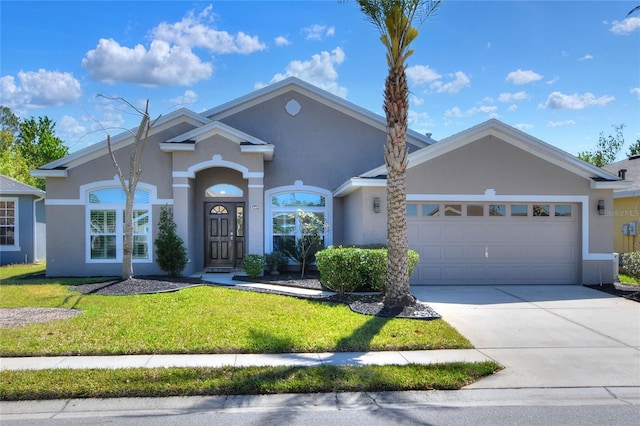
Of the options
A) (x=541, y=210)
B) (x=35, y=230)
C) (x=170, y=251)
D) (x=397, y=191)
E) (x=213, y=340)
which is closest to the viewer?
(x=213, y=340)

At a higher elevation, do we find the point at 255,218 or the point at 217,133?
the point at 217,133

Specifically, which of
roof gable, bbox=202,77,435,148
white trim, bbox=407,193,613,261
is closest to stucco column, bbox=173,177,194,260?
roof gable, bbox=202,77,435,148

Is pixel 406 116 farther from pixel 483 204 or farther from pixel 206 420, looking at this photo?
pixel 206 420

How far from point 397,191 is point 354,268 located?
2.30 meters

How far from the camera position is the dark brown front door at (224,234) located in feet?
53.6

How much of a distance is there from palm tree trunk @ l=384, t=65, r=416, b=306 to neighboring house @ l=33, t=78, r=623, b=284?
3237mm

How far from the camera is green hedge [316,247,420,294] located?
10648 mm

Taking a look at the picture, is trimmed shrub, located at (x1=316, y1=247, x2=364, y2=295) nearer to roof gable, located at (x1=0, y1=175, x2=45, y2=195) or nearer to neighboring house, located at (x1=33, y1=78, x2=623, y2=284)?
A: neighboring house, located at (x1=33, y1=78, x2=623, y2=284)

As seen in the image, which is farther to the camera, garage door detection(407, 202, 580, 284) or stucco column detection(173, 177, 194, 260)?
stucco column detection(173, 177, 194, 260)

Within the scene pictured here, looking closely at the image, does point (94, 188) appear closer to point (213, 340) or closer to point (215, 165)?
point (215, 165)

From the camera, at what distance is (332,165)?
54.0 ft

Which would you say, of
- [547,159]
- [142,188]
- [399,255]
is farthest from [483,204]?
[142,188]

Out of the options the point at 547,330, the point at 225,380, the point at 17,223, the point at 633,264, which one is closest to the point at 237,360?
the point at 225,380

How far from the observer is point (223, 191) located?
53.2 ft
